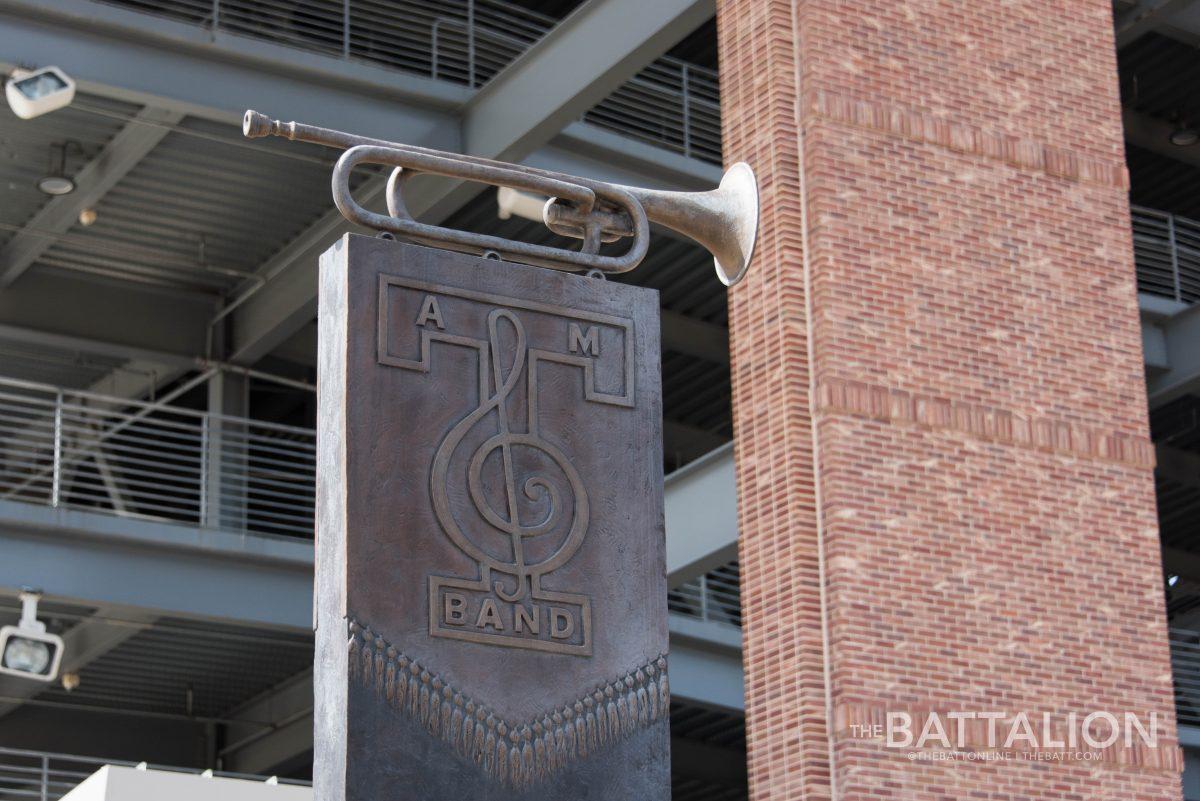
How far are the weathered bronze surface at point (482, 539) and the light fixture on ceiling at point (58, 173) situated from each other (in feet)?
36.9

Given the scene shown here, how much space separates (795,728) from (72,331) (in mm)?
8594

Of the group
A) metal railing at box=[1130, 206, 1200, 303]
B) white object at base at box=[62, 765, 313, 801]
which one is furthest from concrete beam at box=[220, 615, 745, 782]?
Answer: metal railing at box=[1130, 206, 1200, 303]

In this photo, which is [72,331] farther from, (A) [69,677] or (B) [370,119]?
(B) [370,119]

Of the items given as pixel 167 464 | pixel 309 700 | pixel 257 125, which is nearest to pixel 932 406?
pixel 167 464

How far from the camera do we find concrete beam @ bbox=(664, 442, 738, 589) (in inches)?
512

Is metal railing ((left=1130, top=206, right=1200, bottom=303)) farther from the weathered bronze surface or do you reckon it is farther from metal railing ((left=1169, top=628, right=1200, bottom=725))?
the weathered bronze surface

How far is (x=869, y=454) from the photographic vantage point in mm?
11492

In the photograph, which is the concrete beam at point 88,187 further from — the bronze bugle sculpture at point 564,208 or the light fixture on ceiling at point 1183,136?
the light fixture on ceiling at point 1183,136

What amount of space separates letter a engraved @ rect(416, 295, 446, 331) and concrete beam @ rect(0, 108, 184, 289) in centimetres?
1019

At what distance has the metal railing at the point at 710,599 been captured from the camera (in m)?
17.1

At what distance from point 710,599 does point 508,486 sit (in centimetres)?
1498

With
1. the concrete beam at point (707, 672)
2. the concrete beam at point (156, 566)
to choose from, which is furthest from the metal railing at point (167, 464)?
the concrete beam at point (707, 672)

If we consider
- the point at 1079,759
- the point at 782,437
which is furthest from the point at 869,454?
the point at 1079,759

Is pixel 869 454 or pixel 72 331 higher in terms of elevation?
pixel 72 331
